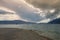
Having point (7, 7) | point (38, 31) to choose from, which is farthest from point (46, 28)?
point (7, 7)

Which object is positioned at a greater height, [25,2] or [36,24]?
[25,2]

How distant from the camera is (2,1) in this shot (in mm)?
3281

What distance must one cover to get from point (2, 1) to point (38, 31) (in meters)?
0.60

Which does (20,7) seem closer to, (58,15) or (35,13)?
(35,13)

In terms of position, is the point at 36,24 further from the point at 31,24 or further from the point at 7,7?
the point at 7,7

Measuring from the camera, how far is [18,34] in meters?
3.27

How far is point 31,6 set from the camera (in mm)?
3314

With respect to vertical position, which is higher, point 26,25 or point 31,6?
point 31,6

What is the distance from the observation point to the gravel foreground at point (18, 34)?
325 centimetres

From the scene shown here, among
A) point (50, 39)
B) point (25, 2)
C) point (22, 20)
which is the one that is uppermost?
point (25, 2)

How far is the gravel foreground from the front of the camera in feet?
10.6

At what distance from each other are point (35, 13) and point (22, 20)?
0.19 meters

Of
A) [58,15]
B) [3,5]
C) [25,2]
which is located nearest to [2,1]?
[3,5]

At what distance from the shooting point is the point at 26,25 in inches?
130
